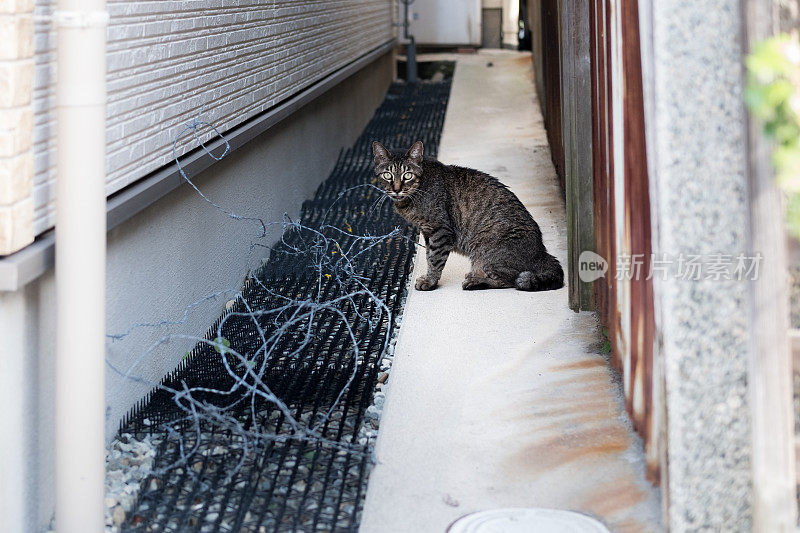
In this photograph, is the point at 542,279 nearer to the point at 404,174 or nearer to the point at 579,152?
the point at 579,152

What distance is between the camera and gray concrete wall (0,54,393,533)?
2982mm

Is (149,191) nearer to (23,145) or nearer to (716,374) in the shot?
(23,145)

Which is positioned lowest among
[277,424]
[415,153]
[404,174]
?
[277,424]

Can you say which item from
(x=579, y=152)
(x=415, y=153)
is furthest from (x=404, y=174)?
(x=579, y=152)

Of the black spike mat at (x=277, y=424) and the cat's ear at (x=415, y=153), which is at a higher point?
the cat's ear at (x=415, y=153)

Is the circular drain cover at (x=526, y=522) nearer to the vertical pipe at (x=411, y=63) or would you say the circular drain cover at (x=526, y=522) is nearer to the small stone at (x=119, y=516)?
the small stone at (x=119, y=516)

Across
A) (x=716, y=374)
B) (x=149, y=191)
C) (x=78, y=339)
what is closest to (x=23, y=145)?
(x=78, y=339)

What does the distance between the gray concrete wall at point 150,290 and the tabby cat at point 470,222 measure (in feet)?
3.67

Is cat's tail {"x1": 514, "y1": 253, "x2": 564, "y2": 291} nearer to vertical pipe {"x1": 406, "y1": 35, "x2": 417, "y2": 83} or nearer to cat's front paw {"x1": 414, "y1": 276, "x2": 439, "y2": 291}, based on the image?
cat's front paw {"x1": 414, "y1": 276, "x2": 439, "y2": 291}

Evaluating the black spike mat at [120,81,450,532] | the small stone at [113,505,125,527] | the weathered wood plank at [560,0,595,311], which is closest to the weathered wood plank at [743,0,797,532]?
the black spike mat at [120,81,450,532]

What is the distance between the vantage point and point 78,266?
283 centimetres

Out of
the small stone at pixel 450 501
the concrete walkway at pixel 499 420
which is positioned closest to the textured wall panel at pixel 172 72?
the concrete walkway at pixel 499 420

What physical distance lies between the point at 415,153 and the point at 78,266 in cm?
330

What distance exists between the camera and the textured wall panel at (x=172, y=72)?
3227 millimetres
